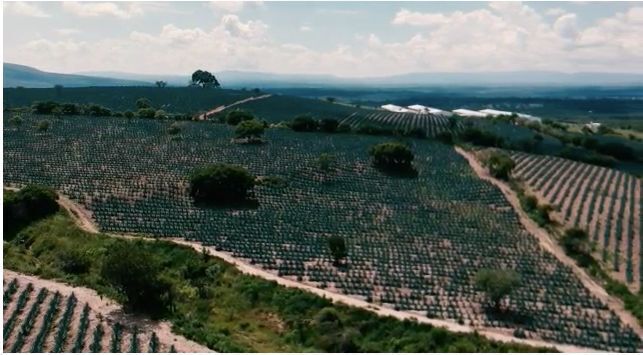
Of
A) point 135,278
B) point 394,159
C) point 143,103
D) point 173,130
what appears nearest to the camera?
point 135,278

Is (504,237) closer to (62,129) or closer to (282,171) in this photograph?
(282,171)

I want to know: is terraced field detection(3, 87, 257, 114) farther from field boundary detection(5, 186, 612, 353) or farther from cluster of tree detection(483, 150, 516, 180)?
field boundary detection(5, 186, 612, 353)

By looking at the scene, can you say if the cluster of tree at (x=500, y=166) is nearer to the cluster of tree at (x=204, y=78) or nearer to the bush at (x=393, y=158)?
the bush at (x=393, y=158)

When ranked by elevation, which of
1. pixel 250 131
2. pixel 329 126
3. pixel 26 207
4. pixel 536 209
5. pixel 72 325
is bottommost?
pixel 536 209

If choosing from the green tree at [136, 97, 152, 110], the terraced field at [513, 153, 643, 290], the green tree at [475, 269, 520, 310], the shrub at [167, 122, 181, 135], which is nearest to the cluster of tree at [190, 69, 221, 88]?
the green tree at [136, 97, 152, 110]

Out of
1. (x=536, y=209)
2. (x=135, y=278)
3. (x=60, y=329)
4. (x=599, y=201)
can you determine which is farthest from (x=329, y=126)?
(x=60, y=329)

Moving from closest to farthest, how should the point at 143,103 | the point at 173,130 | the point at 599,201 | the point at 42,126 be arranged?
the point at 599,201, the point at 42,126, the point at 173,130, the point at 143,103

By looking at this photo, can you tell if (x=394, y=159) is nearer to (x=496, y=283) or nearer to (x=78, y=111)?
(x=496, y=283)

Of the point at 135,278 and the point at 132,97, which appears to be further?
the point at 132,97
